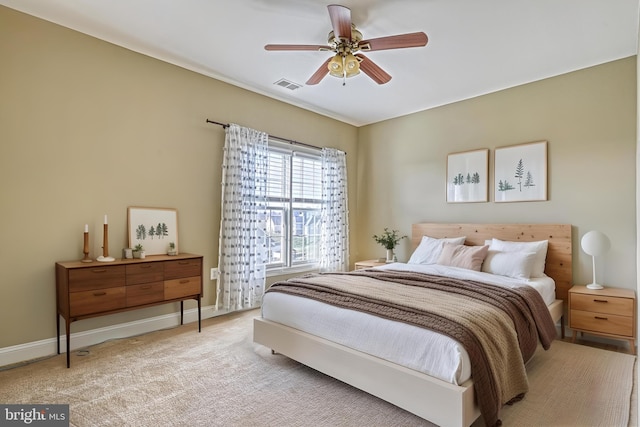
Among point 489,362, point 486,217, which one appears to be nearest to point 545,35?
point 486,217

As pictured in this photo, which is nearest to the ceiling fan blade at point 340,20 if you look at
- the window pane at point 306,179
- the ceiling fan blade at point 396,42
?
the ceiling fan blade at point 396,42

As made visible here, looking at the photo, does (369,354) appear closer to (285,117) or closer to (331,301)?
(331,301)

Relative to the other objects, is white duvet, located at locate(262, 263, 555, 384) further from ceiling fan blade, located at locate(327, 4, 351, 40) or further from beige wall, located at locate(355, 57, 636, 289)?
ceiling fan blade, located at locate(327, 4, 351, 40)

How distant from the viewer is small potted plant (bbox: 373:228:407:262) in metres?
4.98

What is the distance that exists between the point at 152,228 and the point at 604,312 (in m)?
4.39

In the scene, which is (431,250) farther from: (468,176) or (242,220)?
(242,220)

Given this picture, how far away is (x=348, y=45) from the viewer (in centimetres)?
269

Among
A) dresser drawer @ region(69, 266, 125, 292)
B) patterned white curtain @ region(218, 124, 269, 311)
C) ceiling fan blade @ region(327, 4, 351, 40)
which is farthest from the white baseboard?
ceiling fan blade @ region(327, 4, 351, 40)

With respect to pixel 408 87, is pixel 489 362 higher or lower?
lower

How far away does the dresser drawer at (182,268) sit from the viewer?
322 cm

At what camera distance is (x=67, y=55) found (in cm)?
297

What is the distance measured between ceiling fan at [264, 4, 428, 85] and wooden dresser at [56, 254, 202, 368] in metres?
2.16

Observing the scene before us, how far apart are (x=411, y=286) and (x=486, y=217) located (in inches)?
79.0

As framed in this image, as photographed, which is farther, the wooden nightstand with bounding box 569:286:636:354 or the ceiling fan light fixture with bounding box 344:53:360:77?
the wooden nightstand with bounding box 569:286:636:354
